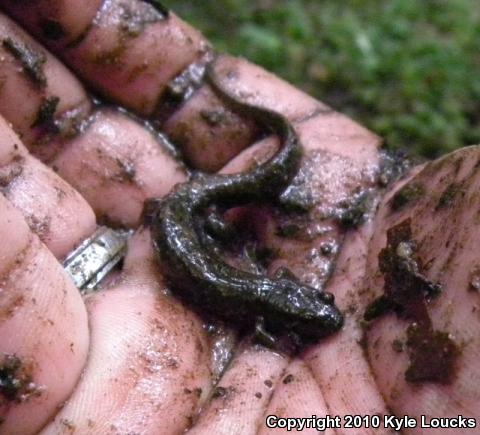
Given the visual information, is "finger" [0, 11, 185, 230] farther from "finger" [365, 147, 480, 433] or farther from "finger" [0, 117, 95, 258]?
"finger" [365, 147, 480, 433]

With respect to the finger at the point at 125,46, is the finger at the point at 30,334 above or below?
below

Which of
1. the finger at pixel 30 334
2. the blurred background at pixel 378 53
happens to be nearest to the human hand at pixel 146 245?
the finger at pixel 30 334

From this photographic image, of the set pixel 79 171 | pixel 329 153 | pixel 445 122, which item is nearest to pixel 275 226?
pixel 329 153

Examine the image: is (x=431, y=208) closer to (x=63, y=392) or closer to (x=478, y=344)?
(x=478, y=344)

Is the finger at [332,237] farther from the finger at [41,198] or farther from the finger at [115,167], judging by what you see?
the finger at [41,198]

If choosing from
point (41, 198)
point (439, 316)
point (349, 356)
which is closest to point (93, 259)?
point (41, 198)

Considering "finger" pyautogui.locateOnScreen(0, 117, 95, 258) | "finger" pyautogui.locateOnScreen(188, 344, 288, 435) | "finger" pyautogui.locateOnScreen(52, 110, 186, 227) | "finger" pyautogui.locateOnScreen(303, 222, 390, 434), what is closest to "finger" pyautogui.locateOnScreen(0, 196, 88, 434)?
"finger" pyautogui.locateOnScreen(0, 117, 95, 258)
